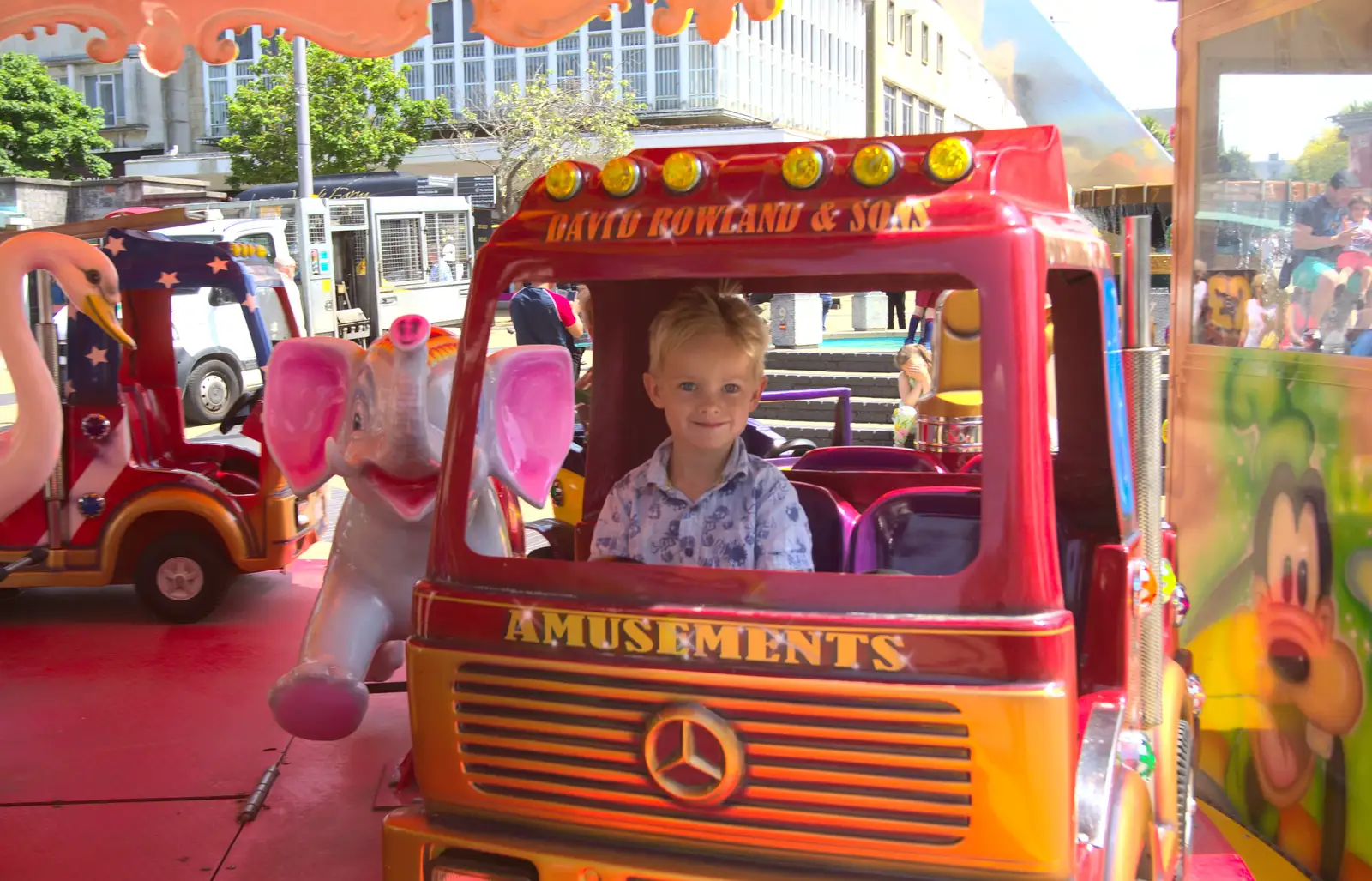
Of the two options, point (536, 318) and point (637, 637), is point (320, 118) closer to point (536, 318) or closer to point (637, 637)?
point (536, 318)

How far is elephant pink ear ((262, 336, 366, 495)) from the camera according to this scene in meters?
3.61

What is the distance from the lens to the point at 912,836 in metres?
2.02

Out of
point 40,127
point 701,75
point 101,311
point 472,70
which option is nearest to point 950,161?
point 101,311

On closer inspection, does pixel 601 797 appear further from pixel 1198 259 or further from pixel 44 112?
pixel 44 112

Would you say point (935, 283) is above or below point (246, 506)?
above

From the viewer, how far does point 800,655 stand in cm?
205

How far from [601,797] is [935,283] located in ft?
4.86

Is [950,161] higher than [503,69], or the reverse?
[503,69]

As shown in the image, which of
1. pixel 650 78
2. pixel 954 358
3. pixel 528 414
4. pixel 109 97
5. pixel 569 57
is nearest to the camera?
pixel 528 414

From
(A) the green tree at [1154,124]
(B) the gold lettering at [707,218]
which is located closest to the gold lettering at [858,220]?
(B) the gold lettering at [707,218]

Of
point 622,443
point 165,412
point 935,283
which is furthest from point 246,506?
point 935,283

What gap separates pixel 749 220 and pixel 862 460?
5.78 ft

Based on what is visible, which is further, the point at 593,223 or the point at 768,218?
the point at 593,223

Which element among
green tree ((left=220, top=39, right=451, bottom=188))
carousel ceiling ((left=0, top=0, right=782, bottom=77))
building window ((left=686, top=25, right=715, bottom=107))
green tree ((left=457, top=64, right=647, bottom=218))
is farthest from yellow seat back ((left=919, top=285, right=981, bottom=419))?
building window ((left=686, top=25, right=715, bottom=107))
